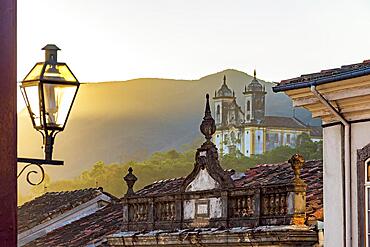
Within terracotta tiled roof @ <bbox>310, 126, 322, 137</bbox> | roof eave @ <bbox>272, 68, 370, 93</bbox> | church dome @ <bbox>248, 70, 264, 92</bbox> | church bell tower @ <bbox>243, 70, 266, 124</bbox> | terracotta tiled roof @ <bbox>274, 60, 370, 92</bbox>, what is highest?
church dome @ <bbox>248, 70, 264, 92</bbox>

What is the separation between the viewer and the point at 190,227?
74.1 feet

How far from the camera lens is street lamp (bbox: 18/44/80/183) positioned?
7.80 m

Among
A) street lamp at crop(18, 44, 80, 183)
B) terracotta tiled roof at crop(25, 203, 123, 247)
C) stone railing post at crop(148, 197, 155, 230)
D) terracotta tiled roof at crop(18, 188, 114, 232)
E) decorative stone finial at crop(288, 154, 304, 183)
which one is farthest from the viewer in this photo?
terracotta tiled roof at crop(18, 188, 114, 232)

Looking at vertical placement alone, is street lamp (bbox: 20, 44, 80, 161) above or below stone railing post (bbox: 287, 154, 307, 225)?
above

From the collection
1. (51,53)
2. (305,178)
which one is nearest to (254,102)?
(305,178)

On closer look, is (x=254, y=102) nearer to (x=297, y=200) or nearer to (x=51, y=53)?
(x=297, y=200)

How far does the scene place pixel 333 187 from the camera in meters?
16.2

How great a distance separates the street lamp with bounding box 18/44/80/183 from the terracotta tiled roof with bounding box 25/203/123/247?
719 inches

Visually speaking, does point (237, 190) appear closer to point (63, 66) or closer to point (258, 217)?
point (258, 217)

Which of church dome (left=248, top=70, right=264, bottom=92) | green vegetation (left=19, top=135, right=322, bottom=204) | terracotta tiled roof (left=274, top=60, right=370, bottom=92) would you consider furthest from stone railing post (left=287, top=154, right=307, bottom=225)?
church dome (left=248, top=70, right=264, bottom=92)

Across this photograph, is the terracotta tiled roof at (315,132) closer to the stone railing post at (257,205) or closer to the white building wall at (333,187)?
the stone railing post at (257,205)

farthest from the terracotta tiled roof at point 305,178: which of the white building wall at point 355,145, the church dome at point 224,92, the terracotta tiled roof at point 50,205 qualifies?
the church dome at point 224,92

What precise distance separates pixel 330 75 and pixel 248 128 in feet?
161

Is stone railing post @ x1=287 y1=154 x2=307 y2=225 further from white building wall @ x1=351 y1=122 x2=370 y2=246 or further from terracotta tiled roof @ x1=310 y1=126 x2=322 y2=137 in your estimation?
terracotta tiled roof @ x1=310 y1=126 x2=322 y2=137
